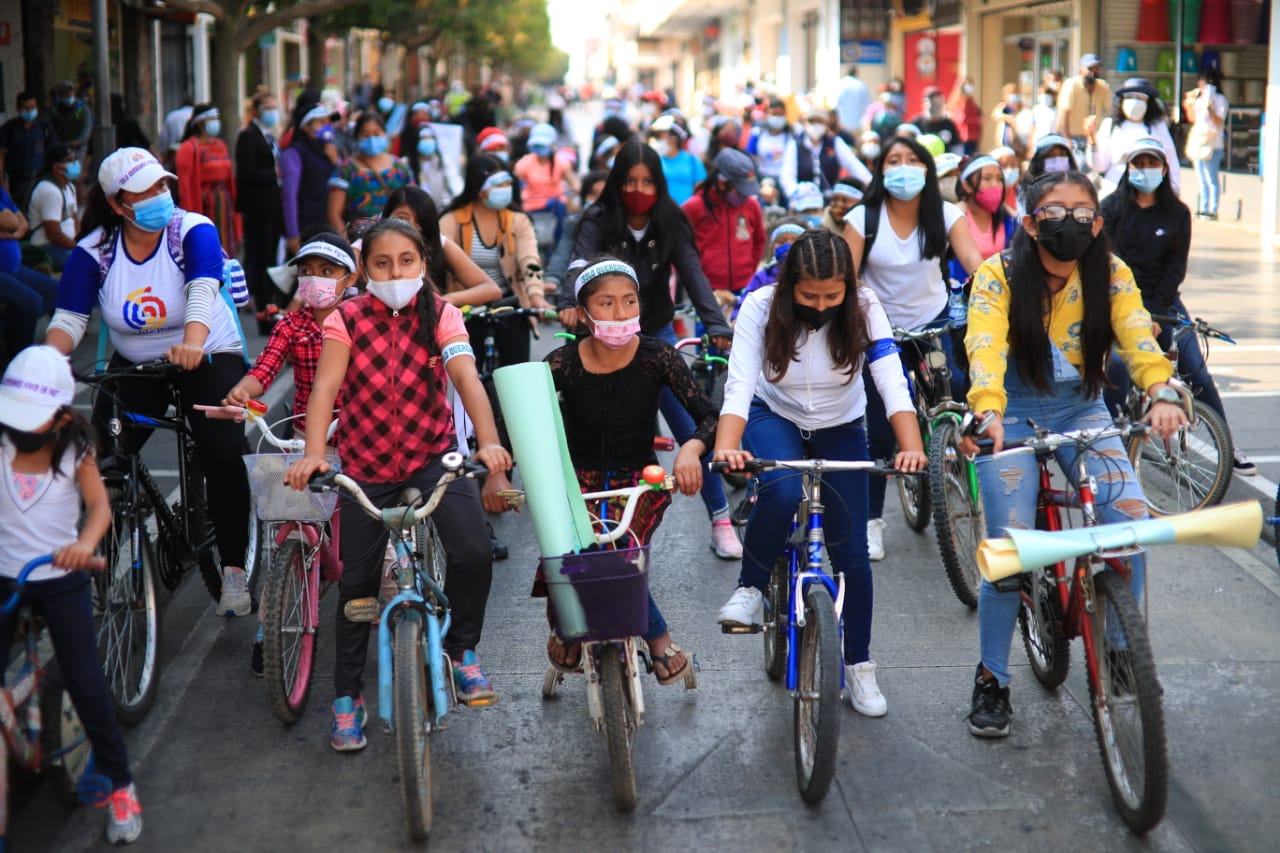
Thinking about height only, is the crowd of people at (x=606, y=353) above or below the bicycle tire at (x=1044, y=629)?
above

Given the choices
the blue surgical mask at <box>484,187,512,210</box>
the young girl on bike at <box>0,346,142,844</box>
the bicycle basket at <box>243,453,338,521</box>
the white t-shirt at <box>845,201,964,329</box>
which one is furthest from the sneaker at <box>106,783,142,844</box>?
the blue surgical mask at <box>484,187,512,210</box>

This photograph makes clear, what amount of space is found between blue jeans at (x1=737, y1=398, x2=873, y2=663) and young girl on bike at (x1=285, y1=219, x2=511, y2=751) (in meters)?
0.92

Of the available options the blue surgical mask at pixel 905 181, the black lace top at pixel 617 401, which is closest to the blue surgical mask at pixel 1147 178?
the blue surgical mask at pixel 905 181

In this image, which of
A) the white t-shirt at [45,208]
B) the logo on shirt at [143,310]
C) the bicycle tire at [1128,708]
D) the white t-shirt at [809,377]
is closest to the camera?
the bicycle tire at [1128,708]

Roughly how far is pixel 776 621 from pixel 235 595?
235 cm

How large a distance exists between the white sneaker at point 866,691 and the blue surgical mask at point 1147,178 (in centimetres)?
358

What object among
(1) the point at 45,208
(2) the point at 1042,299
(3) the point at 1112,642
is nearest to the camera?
(3) the point at 1112,642

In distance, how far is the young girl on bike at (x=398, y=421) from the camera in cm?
485

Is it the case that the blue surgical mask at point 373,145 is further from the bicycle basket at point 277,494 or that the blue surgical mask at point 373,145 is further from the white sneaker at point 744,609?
the white sneaker at point 744,609

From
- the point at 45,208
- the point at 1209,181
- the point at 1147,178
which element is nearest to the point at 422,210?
the point at 1147,178

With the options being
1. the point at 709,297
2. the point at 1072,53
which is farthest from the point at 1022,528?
the point at 1072,53

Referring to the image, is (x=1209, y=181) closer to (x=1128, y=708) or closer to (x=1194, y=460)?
(x=1194, y=460)

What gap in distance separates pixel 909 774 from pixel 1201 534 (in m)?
1.25

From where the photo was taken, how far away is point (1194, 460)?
776 centimetres
